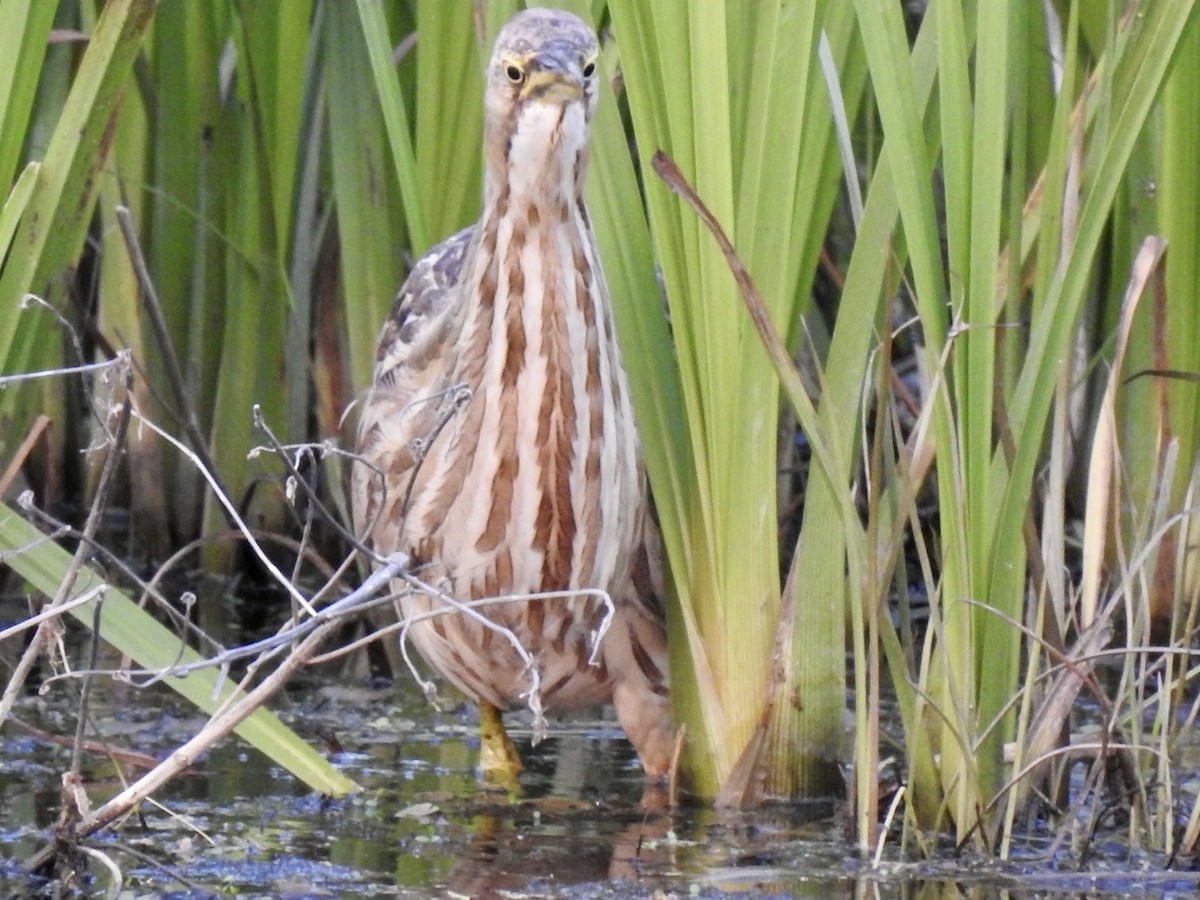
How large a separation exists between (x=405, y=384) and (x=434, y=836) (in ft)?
2.35

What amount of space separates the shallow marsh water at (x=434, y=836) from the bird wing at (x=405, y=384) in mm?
326

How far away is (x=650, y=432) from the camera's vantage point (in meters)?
2.26

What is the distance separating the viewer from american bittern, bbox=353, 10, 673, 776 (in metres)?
2.11

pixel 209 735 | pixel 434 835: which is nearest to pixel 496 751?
pixel 434 835

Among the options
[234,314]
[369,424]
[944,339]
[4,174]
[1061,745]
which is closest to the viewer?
[944,339]

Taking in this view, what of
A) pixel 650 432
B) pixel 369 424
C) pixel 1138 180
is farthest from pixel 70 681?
pixel 1138 180

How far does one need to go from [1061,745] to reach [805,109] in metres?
0.75

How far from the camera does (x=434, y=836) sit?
2.10 m

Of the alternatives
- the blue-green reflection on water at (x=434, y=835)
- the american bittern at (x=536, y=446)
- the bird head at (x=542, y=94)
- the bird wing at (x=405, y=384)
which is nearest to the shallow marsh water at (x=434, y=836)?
the blue-green reflection on water at (x=434, y=835)

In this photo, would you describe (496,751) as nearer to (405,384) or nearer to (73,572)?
(405,384)

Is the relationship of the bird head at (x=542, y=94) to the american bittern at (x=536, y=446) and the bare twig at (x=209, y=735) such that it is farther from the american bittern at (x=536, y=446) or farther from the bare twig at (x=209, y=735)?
the bare twig at (x=209, y=735)

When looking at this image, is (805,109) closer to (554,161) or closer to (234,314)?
(554,161)

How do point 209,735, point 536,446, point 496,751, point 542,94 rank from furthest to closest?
1. point 496,751
2. point 536,446
3. point 542,94
4. point 209,735

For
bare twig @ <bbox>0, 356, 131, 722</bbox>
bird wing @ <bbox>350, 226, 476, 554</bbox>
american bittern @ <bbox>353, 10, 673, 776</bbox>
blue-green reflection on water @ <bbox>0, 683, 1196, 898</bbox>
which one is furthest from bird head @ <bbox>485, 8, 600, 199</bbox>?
blue-green reflection on water @ <bbox>0, 683, 1196, 898</bbox>
